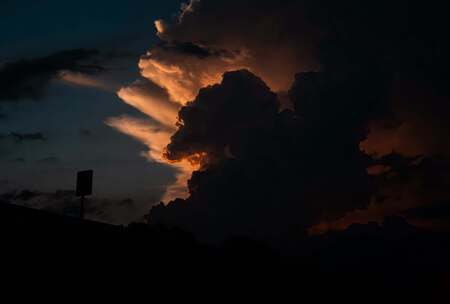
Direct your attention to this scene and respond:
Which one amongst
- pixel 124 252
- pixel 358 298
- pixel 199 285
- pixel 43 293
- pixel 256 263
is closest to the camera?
pixel 43 293

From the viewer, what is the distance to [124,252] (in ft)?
56.9

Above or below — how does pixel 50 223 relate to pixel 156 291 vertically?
above

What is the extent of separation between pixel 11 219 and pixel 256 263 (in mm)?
10257

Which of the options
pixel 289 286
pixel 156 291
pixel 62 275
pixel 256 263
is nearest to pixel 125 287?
pixel 156 291

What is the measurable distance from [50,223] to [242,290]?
7974 millimetres

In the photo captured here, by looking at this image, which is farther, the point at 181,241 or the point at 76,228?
the point at 181,241

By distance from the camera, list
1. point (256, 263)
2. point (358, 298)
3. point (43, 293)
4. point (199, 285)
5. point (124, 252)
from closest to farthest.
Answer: point (43, 293), point (124, 252), point (199, 285), point (256, 263), point (358, 298)

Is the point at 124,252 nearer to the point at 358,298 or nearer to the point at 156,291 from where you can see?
the point at 156,291

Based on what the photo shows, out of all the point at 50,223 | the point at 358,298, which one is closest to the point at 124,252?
the point at 50,223

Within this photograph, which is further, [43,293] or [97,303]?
[97,303]

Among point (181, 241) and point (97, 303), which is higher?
point (181, 241)

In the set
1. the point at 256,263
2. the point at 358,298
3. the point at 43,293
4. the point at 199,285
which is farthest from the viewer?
the point at 358,298

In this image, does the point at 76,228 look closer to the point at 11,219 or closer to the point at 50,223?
the point at 50,223

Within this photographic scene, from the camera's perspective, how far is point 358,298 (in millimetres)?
23625
